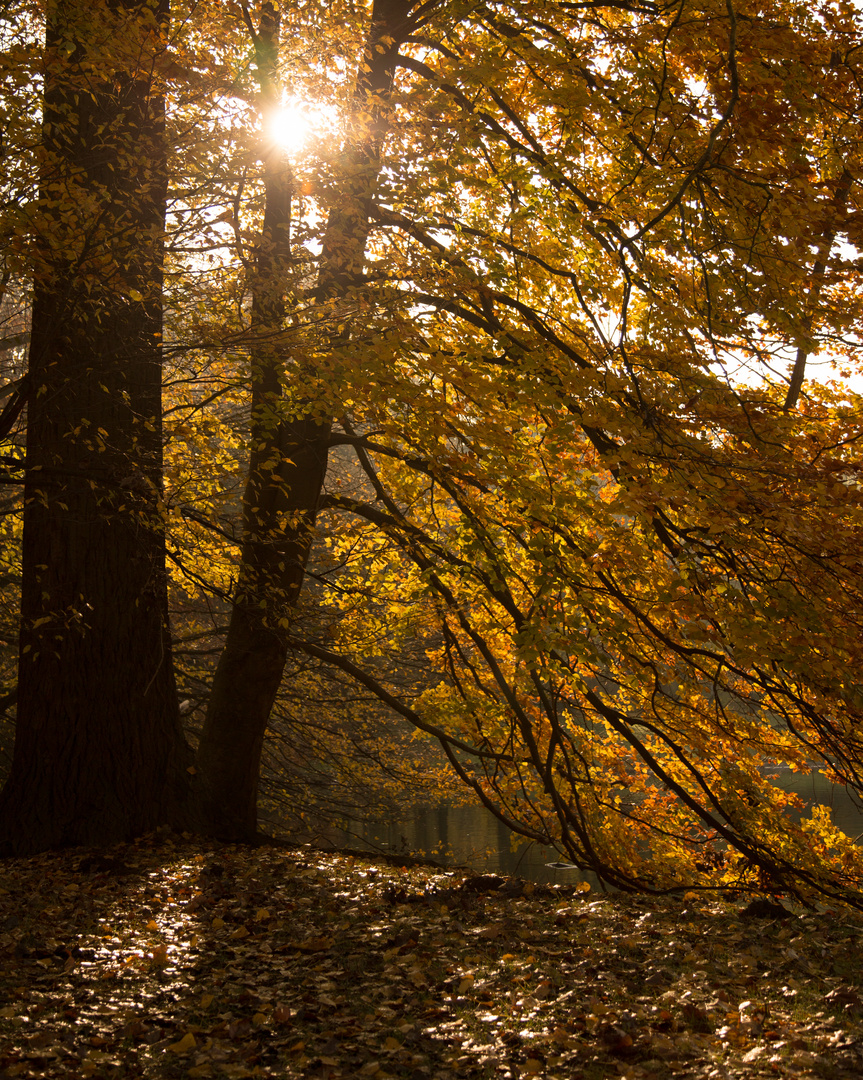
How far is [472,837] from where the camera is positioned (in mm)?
19750

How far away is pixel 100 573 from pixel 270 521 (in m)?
1.51

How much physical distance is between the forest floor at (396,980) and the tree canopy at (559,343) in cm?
111

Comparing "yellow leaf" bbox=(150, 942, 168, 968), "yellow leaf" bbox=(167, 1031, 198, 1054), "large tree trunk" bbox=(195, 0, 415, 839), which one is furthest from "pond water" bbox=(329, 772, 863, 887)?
"yellow leaf" bbox=(167, 1031, 198, 1054)

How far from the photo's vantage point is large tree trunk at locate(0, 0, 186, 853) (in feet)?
18.0

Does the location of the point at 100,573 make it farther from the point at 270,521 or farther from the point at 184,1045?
the point at 184,1045

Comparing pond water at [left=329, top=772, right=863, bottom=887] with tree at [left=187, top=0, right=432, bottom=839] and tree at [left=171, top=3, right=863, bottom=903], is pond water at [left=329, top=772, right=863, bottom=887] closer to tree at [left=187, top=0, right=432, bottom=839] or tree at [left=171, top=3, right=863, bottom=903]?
tree at [left=187, top=0, right=432, bottom=839]

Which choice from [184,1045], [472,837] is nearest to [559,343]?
[184,1045]

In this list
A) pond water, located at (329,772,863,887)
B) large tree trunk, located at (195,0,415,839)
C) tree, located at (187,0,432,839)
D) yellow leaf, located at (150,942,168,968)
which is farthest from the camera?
pond water, located at (329,772,863,887)

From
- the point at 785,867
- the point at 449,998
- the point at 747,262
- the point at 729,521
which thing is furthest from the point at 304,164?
the point at 785,867

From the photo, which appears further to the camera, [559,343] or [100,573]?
[100,573]

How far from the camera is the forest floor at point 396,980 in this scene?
2.75 m

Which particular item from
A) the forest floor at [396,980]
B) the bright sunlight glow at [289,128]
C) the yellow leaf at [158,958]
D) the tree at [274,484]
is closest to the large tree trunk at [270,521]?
the tree at [274,484]

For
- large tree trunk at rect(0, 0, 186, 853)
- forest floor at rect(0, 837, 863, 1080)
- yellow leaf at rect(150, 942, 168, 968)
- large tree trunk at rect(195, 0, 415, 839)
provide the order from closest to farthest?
1. forest floor at rect(0, 837, 863, 1080)
2. yellow leaf at rect(150, 942, 168, 968)
3. large tree trunk at rect(0, 0, 186, 853)
4. large tree trunk at rect(195, 0, 415, 839)

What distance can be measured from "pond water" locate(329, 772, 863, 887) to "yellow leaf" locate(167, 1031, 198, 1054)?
12.4 metres
